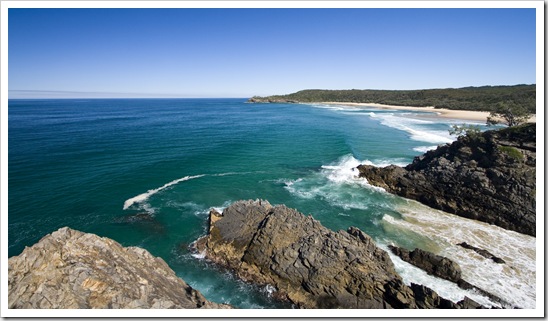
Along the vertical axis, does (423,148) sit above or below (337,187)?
above

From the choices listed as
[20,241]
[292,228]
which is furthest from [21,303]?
[20,241]

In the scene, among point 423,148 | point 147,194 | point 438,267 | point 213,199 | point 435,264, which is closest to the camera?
point 438,267

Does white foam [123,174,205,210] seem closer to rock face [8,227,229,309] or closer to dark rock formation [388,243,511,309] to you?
rock face [8,227,229,309]

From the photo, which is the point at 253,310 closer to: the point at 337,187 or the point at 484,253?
the point at 484,253

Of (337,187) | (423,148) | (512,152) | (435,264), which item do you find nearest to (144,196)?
Result: (337,187)

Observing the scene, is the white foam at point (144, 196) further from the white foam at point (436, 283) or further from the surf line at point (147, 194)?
the white foam at point (436, 283)

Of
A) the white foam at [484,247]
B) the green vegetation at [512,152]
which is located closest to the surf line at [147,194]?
the white foam at [484,247]

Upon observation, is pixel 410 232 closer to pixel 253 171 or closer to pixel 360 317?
pixel 360 317
